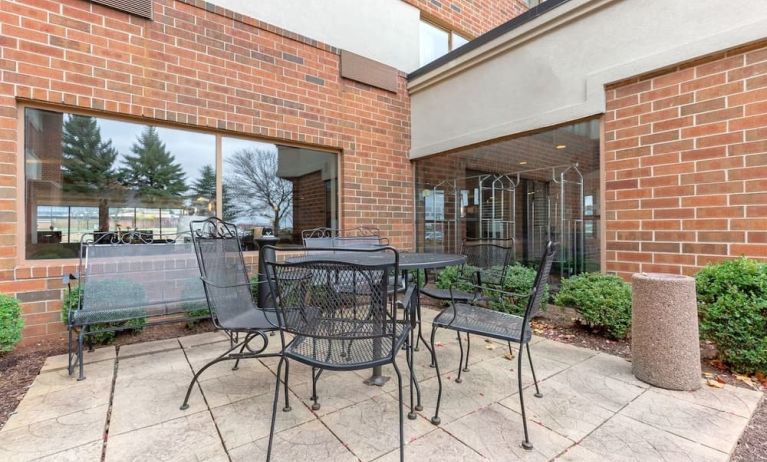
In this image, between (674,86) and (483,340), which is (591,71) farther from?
(483,340)

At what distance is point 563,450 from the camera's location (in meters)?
1.71

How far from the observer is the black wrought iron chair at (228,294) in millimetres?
2166

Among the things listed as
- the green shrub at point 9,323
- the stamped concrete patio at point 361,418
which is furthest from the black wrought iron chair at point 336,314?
the green shrub at point 9,323

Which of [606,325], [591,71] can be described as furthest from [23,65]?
[606,325]

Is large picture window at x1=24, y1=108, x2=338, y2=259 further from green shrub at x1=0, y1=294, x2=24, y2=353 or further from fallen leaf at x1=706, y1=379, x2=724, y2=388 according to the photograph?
fallen leaf at x1=706, y1=379, x2=724, y2=388

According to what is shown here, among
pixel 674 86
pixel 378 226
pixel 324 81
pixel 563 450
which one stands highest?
pixel 324 81

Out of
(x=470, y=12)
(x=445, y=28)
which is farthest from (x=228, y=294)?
(x=470, y=12)

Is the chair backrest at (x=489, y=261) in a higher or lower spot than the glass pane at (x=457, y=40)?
lower

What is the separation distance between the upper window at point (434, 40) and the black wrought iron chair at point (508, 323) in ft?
17.2

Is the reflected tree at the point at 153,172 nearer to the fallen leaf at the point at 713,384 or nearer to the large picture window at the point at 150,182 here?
the large picture window at the point at 150,182

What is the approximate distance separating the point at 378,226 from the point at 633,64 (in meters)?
3.56

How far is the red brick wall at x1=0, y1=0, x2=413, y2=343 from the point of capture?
315 cm

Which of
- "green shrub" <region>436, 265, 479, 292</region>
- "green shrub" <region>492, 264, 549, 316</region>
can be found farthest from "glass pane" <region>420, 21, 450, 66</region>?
"green shrub" <region>492, 264, 549, 316</region>

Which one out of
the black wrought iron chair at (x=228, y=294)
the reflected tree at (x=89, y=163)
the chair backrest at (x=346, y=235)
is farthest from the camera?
the chair backrest at (x=346, y=235)
